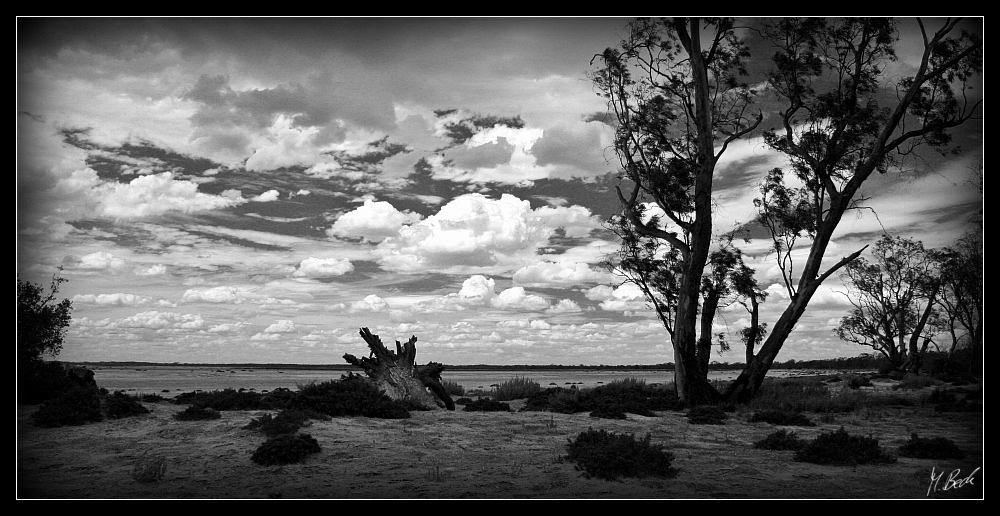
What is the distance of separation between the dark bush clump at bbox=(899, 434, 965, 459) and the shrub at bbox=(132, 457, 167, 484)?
1175cm

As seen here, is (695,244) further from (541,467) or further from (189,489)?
(189,489)

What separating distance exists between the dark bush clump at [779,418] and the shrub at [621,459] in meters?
6.87

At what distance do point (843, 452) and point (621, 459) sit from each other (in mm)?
3994

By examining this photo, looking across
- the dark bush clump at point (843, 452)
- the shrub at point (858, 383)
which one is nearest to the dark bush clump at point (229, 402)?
the dark bush clump at point (843, 452)

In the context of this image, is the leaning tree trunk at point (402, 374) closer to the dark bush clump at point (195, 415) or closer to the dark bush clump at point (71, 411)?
the dark bush clump at point (195, 415)

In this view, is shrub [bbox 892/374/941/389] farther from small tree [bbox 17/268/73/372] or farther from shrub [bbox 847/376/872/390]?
small tree [bbox 17/268/73/372]

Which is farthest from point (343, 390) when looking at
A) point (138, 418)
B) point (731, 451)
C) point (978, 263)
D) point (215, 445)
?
point (978, 263)

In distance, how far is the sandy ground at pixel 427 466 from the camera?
8320 mm

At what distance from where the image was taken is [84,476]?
29.0 feet

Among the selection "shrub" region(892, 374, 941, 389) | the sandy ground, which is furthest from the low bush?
"shrub" region(892, 374, 941, 389)

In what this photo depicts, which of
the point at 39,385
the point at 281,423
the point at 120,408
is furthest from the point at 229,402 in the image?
the point at 281,423

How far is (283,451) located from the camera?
9672mm

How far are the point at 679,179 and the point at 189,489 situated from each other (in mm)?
16975

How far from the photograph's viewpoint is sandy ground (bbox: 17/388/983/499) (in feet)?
27.3
